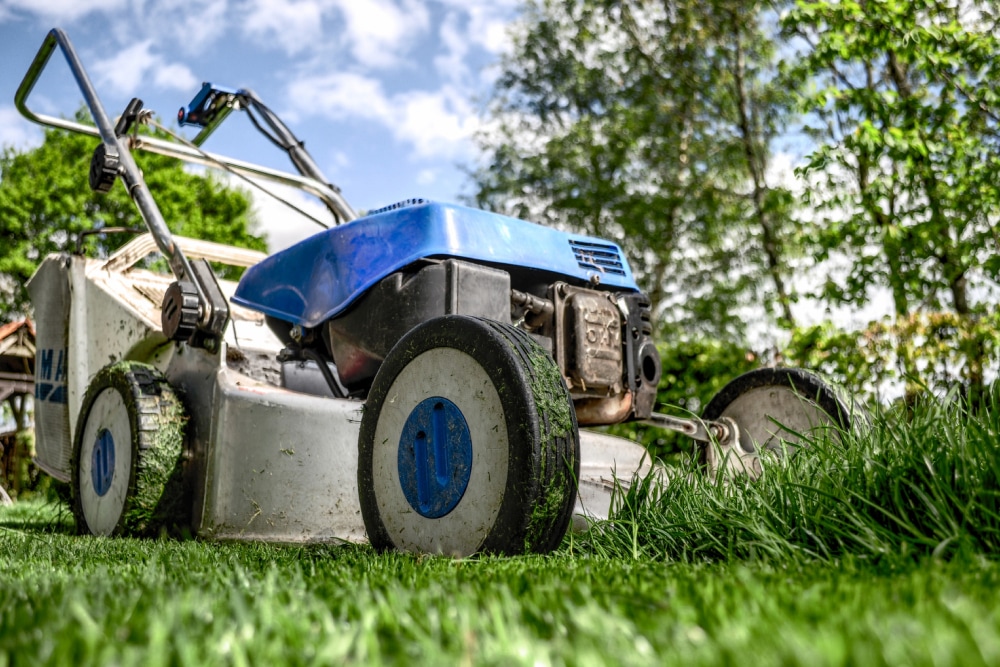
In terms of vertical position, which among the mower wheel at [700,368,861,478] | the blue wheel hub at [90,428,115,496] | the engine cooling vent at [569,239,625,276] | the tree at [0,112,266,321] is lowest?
the blue wheel hub at [90,428,115,496]

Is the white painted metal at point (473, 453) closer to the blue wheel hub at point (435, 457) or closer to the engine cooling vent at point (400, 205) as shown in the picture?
the blue wheel hub at point (435, 457)

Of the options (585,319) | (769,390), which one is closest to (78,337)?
(585,319)

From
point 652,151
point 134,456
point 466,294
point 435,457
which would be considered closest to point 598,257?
point 466,294

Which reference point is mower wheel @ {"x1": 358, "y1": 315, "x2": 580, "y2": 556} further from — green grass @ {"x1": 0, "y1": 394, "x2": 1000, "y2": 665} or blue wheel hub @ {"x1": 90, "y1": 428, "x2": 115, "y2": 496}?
blue wheel hub @ {"x1": 90, "y1": 428, "x2": 115, "y2": 496}

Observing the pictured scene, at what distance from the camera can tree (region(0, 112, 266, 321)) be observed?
1920 cm

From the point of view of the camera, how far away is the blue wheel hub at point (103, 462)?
3.20 meters

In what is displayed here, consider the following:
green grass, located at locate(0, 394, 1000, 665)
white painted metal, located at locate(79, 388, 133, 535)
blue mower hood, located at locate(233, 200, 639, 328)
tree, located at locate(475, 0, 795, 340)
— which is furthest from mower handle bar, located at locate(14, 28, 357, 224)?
tree, located at locate(475, 0, 795, 340)

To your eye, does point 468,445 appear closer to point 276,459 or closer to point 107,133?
point 276,459

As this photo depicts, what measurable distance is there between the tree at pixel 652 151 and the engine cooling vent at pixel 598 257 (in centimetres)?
1122

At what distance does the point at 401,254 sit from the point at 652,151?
1526 centimetres

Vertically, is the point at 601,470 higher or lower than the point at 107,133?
lower

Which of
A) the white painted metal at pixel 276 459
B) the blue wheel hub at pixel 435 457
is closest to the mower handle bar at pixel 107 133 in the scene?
the white painted metal at pixel 276 459

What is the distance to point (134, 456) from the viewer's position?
299 centimetres

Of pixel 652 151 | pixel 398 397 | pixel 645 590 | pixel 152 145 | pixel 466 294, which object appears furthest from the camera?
pixel 652 151
